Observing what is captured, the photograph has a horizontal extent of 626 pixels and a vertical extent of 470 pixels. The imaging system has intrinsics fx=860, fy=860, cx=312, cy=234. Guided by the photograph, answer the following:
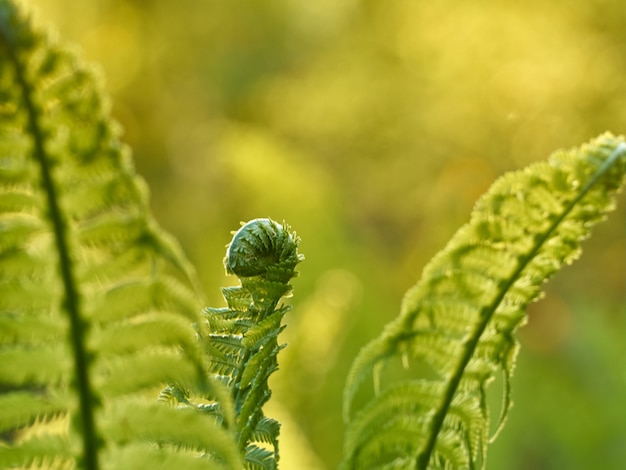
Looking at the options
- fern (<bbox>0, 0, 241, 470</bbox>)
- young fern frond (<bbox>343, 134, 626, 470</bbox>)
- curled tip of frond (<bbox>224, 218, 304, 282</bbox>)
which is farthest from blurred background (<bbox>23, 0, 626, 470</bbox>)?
fern (<bbox>0, 0, 241, 470</bbox>)

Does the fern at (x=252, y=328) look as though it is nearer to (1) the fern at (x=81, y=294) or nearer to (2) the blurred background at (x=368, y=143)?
(1) the fern at (x=81, y=294)

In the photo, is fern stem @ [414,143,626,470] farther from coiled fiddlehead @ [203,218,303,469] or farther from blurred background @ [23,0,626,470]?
blurred background @ [23,0,626,470]

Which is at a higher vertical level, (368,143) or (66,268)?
(368,143)

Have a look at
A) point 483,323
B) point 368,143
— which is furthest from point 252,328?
point 368,143

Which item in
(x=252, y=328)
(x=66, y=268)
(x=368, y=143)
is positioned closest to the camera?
(x=66, y=268)

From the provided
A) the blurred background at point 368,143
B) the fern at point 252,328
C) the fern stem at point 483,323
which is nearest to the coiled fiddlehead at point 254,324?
the fern at point 252,328

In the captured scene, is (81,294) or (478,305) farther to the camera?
(478,305)

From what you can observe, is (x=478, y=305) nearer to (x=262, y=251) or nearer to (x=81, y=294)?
(x=262, y=251)

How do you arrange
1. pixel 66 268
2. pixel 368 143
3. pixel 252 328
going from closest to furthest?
pixel 66 268
pixel 252 328
pixel 368 143
